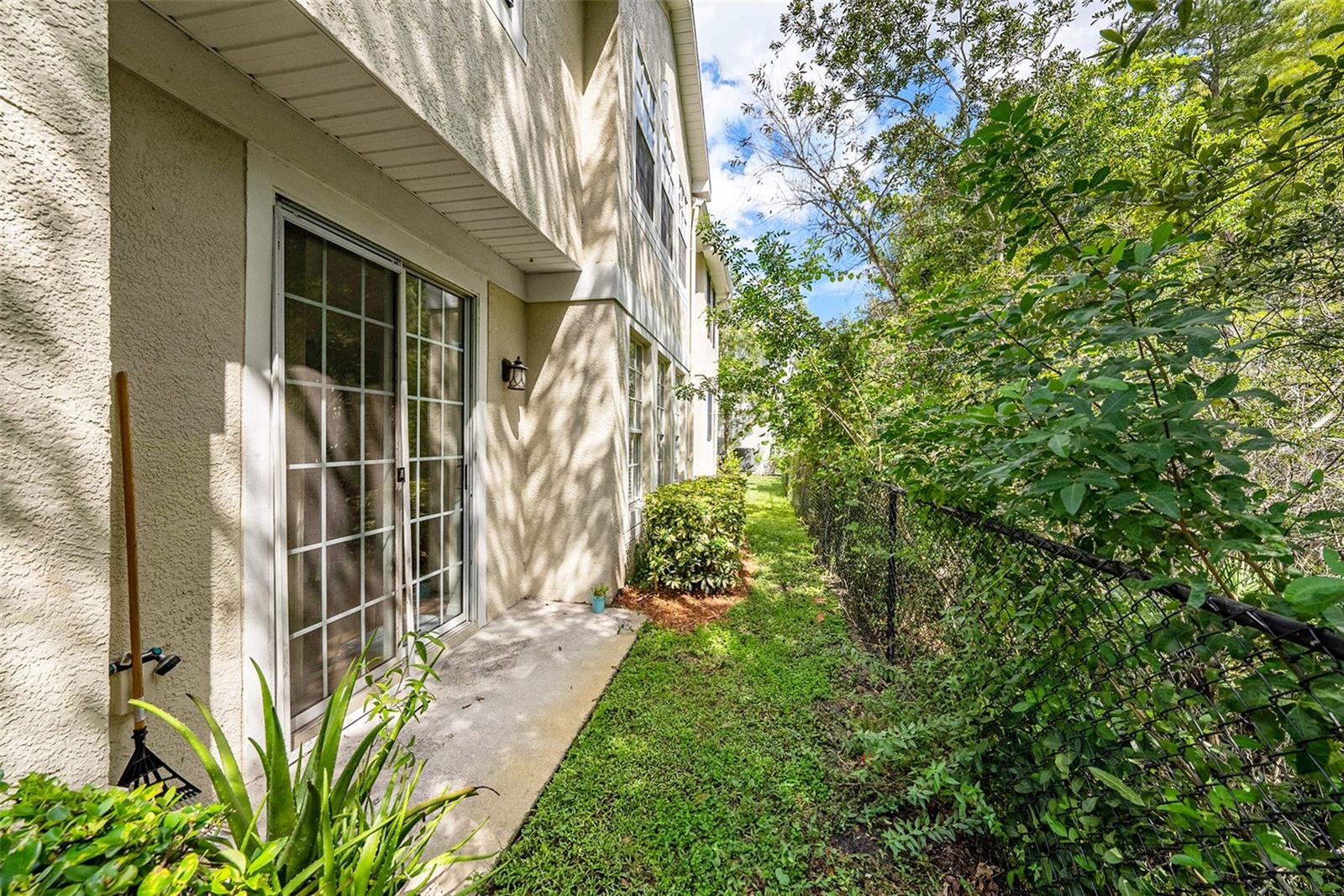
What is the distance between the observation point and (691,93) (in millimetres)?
9930

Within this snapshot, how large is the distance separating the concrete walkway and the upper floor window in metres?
4.60

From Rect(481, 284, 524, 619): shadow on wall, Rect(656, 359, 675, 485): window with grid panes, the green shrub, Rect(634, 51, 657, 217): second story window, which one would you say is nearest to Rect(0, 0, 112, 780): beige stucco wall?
Rect(481, 284, 524, 619): shadow on wall

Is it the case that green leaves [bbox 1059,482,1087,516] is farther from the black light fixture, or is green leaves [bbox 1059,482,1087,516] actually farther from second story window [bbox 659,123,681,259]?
second story window [bbox 659,123,681,259]

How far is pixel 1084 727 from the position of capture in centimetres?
159

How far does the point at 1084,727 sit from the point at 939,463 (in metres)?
1.07

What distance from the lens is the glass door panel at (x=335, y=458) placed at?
9.29 feet

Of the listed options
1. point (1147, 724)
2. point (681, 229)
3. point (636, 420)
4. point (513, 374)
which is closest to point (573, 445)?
point (513, 374)

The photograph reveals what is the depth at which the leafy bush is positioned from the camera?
866mm

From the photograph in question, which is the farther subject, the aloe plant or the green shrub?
the green shrub

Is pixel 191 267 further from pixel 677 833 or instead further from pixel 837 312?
pixel 837 312

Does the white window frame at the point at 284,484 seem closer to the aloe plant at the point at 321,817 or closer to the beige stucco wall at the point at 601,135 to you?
the aloe plant at the point at 321,817

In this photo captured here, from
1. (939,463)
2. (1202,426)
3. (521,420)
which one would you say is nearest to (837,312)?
(521,420)

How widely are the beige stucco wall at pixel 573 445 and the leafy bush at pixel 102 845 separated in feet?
13.5

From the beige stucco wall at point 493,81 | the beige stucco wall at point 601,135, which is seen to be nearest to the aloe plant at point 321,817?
the beige stucco wall at point 493,81
